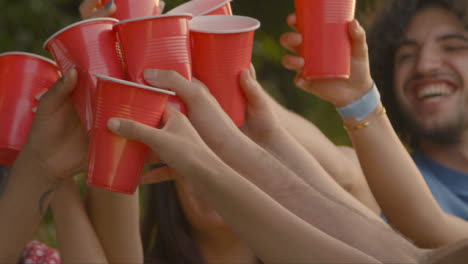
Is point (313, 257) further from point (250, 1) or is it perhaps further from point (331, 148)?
point (250, 1)

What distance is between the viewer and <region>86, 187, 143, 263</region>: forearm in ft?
5.36

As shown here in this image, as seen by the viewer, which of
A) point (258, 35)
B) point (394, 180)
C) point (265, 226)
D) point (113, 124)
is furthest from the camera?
point (258, 35)

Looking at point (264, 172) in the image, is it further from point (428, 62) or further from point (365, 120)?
point (428, 62)

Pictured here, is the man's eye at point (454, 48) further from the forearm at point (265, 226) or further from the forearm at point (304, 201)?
the forearm at point (265, 226)

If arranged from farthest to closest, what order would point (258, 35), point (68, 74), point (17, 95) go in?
1. point (258, 35)
2. point (17, 95)
3. point (68, 74)

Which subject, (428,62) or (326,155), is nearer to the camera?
(326,155)

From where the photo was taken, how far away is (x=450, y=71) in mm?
2332

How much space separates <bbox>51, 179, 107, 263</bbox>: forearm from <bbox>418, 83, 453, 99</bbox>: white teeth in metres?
1.53

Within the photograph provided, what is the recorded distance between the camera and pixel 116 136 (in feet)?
3.41

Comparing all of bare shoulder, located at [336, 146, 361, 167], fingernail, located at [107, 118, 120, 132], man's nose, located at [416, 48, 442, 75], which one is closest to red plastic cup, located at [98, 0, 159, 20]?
fingernail, located at [107, 118, 120, 132]

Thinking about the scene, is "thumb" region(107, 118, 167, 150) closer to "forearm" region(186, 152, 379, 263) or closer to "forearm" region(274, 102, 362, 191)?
"forearm" region(186, 152, 379, 263)

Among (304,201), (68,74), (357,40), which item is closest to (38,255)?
(68,74)

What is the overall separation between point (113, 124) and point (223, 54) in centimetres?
31

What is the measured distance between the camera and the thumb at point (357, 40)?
145 cm
